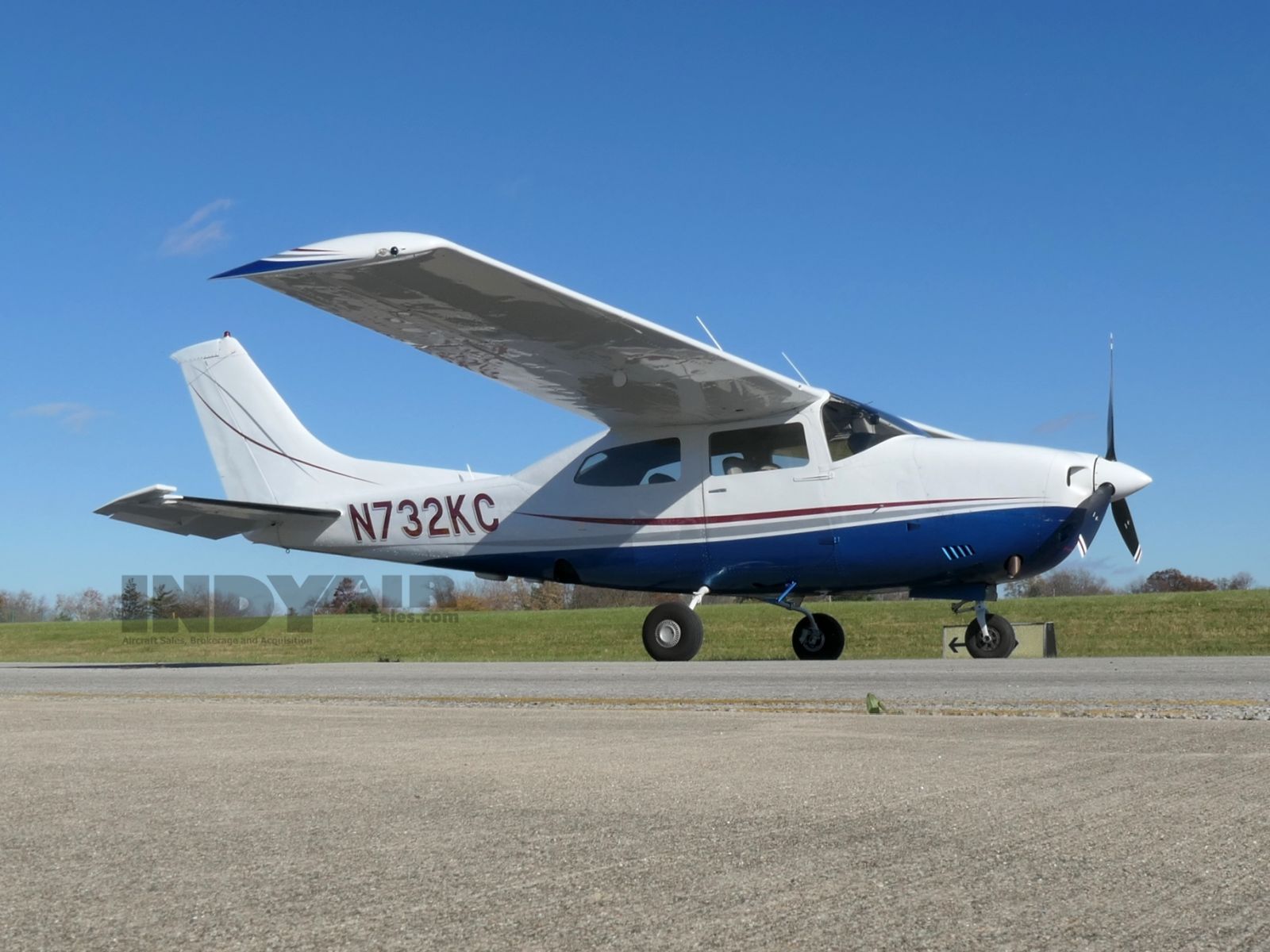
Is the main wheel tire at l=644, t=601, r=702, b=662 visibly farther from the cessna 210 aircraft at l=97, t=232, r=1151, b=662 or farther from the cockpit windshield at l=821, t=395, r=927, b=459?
the cockpit windshield at l=821, t=395, r=927, b=459

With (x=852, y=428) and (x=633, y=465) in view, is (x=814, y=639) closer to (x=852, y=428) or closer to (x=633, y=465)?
(x=852, y=428)

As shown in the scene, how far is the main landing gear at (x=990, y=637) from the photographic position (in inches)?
523

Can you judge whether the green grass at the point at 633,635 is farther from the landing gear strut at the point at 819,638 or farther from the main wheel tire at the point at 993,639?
the main wheel tire at the point at 993,639

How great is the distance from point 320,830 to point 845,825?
47.9 inches

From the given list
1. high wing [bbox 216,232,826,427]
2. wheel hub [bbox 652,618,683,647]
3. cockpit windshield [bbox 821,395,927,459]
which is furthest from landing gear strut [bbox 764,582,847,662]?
high wing [bbox 216,232,826,427]

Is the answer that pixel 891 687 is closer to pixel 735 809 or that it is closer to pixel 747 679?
pixel 747 679

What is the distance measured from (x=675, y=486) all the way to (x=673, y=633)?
5.32ft

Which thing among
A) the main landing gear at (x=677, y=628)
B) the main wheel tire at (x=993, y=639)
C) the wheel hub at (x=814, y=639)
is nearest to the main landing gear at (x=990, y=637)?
the main wheel tire at (x=993, y=639)

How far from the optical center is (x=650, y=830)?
2.85 m

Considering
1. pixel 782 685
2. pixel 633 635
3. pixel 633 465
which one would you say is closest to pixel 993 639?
pixel 633 465

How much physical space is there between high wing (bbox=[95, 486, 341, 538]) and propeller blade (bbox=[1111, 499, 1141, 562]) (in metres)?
9.34

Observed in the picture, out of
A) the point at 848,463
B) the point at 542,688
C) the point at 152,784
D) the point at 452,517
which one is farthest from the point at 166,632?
the point at 152,784

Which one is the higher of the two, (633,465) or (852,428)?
(852,428)

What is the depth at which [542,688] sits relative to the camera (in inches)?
333
